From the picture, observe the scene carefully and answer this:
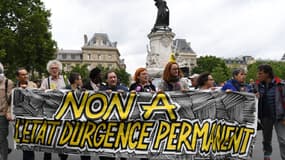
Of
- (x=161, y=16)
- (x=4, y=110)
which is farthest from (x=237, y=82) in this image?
(x=161, y=16)

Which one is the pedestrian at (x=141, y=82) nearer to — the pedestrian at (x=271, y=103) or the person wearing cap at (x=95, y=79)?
the person wearing cap at (x=95, y=79)

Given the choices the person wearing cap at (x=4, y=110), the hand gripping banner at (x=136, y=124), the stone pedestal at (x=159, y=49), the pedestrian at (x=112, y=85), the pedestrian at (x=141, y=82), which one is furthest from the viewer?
the stone pedestal at (x=159, y=49)

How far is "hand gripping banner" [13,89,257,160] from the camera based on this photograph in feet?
19.6

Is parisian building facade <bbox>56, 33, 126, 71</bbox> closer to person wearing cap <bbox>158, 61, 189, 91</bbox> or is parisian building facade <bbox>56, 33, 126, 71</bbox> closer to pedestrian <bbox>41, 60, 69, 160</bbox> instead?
pedestrian <bbox>41, 60, 69, 160</bbox>

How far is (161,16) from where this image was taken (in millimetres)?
32031

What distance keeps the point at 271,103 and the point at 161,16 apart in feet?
85.4

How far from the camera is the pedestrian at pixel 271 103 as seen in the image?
21.7 ft

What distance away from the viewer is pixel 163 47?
3152cm

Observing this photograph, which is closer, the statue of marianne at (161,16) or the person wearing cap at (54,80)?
the person wearing cap at (54,80)

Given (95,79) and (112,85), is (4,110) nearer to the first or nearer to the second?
(95,79)

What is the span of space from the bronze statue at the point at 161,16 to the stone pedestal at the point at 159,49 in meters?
0.74

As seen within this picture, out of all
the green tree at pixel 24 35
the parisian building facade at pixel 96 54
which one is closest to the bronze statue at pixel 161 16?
the green tree at pixel 24 35

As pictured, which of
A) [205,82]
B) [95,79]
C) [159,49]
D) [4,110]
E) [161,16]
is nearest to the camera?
[4,110]

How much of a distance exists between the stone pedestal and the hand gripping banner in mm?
24734
